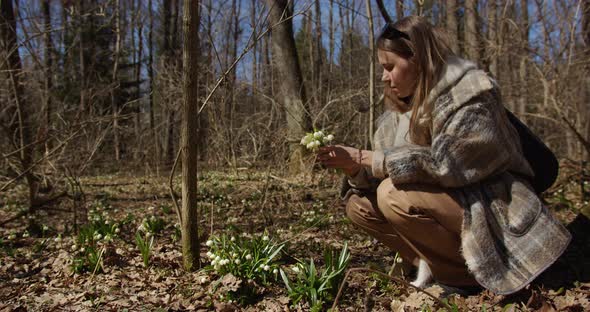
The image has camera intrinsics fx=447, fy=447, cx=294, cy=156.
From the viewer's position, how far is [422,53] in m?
2.42

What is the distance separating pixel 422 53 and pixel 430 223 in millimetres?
922

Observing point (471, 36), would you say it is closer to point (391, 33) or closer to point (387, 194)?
point (391, 33)

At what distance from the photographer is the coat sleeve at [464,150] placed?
7.36 ft

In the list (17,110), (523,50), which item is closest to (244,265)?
(17,110)

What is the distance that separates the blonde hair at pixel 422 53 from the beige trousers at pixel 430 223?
0.38 m

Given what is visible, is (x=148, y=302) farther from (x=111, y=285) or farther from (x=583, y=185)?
(x=583, y=185)

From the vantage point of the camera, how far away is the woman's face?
249 centimetres

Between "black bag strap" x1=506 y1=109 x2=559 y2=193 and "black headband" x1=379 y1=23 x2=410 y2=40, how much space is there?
0.78 metres

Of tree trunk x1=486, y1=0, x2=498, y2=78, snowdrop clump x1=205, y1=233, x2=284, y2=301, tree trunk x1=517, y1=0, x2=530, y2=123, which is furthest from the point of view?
tree trunk x1=486, y1=0, x2=498, y2=78

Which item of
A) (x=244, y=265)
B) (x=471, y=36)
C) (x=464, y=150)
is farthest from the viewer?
(x=471, y=36)

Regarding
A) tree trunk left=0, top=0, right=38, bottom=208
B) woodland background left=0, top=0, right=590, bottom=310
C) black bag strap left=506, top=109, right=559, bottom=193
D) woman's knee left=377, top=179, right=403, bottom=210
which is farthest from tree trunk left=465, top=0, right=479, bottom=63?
tree trunk left=0, top=0, right=38, bottom=208

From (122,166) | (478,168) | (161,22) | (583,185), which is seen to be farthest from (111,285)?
(161,22)

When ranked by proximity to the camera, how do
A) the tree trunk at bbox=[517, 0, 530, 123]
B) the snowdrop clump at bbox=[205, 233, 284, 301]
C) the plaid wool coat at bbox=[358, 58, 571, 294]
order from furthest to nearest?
the tree trunk at bbox=[517, 0, 530, 123], the snowdrop clump at bbox=[205, 233, 284, 301], the plaid wool coat at bbox=[358, 58, 571, 294]

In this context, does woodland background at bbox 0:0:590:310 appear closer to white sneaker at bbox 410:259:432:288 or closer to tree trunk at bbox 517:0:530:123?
tree trunk at bbox 517:0:530:123
